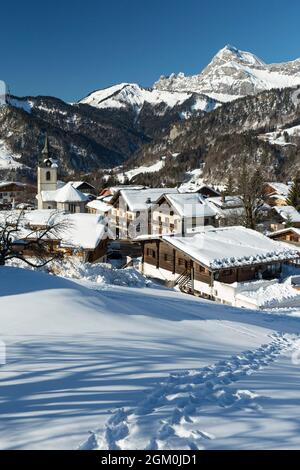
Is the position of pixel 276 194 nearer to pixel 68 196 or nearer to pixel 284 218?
pixel 284 218

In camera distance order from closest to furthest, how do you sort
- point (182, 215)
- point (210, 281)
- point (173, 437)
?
A: point (173, 437) < point (210, 281) < point (182, 215)

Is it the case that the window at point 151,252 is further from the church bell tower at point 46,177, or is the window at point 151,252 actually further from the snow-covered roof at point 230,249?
the church bell tower at point 46,177

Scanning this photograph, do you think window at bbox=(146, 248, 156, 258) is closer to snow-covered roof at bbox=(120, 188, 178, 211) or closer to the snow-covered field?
snow-covered roof at bbox=(120, 188, 178, 211)

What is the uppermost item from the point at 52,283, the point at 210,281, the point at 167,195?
the point at 167,195

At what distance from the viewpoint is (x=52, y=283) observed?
44.9ft

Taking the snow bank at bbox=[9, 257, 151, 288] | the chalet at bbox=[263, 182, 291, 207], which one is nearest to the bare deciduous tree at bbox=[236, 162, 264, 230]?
the snow bank at bbox=[9, 257, 151, 288]

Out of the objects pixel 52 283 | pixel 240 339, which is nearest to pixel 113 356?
pixel 240 339

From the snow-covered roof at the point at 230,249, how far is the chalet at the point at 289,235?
11.6 meters

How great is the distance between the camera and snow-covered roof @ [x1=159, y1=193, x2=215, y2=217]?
156ft

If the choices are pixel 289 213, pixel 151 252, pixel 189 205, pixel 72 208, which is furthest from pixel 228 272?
pixel 72 208

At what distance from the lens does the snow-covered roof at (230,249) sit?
2914cm

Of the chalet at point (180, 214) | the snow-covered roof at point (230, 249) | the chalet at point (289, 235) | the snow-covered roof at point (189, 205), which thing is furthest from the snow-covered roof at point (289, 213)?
the snow-covered roof at point (230, 249)
